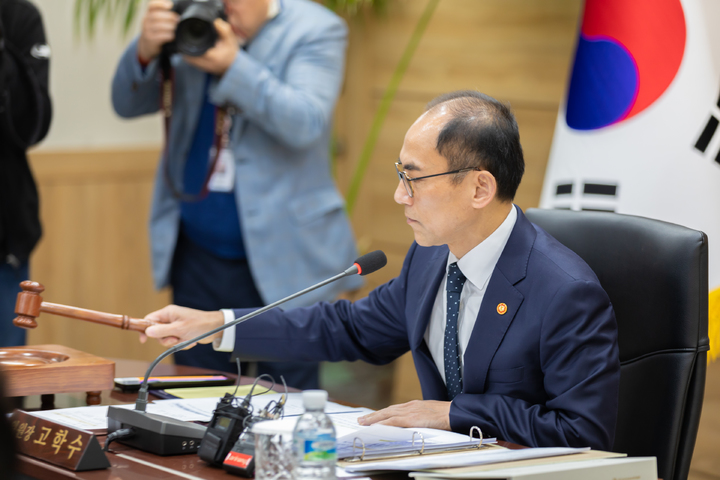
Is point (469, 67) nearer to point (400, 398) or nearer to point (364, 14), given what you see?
point (364, 14)

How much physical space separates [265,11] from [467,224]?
1190 millimetres

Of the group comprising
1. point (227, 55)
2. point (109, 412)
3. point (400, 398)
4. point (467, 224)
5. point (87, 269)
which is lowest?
point (400, 398)

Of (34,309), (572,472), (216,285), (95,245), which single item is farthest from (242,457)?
(95,245)

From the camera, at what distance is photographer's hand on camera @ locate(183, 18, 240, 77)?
2.21 meters

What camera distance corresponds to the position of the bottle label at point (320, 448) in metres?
0.99

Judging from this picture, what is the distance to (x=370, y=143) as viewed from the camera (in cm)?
347

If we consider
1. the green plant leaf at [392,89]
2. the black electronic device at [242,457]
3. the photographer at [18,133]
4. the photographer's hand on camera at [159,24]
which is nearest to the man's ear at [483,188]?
the black electronic device at [242,457]

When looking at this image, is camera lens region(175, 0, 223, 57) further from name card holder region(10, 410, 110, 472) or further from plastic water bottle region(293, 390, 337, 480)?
plastic water bottle region(293, 390, 337, 480)

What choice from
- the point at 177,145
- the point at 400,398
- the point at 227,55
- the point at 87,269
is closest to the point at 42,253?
the point at 87,269

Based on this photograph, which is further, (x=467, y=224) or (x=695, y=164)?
(x=695, y=164)

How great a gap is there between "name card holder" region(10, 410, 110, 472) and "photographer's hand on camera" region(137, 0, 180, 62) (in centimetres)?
132

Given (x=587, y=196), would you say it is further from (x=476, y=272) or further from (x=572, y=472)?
(x=572, y=472)

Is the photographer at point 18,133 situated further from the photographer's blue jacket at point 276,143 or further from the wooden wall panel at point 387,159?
the wooden wall panel at point 387,159

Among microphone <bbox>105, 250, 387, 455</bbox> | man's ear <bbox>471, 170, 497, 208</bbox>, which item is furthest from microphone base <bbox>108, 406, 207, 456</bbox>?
man's ear <bbox>471, 170, 497, 208</bbox>
